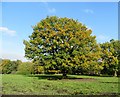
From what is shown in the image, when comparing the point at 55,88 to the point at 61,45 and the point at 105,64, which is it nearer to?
the point at 61,45

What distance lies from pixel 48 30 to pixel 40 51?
171 cm

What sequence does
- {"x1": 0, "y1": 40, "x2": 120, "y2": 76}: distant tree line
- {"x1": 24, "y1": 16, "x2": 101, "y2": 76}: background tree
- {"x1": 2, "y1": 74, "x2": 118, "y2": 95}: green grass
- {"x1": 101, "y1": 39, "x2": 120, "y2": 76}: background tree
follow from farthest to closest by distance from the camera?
{"x1": 101, "y1": 39, "x2": 120, "y2": 76}: background tree < {"x1": 0, "y1": 40, "x2": 120, "y2": 76}: distant tree line < {"x1": 24, "y1": 16, "x2": 101, "y2": 76}: background tree < {"x1": 2, "y1": 74, "x2": 118, "y2": 95}: green grass

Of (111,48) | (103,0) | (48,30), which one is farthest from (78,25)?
(111,48)

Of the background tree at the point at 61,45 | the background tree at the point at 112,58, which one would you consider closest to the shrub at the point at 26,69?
the background tree at the point at 112,58

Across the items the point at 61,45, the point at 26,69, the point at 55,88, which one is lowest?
the point at 55,88

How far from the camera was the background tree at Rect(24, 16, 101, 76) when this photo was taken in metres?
18.0

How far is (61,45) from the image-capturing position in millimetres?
17734

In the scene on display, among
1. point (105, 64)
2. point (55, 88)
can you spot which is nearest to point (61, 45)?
point (55, 88)

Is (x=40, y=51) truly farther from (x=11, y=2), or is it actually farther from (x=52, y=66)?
(x=11, y=2)

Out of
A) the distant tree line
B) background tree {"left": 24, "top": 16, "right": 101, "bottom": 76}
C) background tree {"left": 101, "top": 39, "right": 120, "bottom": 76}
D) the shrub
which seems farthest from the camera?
background tree {"left": 101, "top": 39, "right": 120, "bottom": 76}

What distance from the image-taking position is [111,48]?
3119cm

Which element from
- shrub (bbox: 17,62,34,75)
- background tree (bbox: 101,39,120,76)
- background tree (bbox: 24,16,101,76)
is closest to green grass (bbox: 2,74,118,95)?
background tree (bbox: 24,16,101,76)

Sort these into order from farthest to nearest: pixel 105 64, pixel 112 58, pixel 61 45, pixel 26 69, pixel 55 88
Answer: pixel 26 69 < pixel 112 58 < pixel 105 64 < pixel 61 45 < pixel 55 88

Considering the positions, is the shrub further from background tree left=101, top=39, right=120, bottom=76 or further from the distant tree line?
background tree left=101, top=39, right=120, bottom=76
